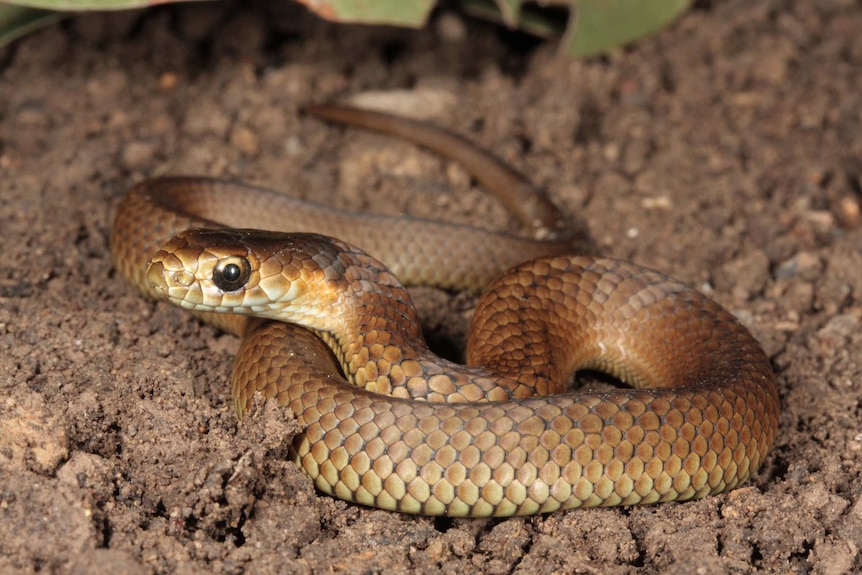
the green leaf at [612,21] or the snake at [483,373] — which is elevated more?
the green leaf at [612,21]

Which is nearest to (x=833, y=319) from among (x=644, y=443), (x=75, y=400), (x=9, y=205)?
(x=644, y=443)

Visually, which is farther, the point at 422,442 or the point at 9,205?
the point at 9,205

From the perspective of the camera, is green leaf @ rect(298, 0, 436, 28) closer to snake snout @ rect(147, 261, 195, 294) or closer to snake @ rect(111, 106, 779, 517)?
snake @ rect(111, 106, 779, 517)

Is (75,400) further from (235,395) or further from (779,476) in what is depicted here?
(779,476)

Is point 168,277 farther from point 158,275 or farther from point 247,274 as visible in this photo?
point 247,274

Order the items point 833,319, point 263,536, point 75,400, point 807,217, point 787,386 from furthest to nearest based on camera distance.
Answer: point 807,217 → point 833,319 → point 787,386 → point 75,400 → point 263,536

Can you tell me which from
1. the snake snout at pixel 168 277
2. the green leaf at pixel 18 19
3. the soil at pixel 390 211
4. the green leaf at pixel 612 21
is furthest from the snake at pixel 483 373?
the green leaf at pixel 612 21

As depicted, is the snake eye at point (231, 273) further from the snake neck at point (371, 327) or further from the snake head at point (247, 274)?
the snake neck at point (371, 327)

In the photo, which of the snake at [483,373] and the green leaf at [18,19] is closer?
the snake at [483,373]

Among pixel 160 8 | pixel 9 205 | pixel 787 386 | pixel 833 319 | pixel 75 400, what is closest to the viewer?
pixel 75 400
